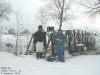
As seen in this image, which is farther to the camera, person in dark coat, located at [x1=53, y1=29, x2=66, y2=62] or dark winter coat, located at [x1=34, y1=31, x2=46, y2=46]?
dark winter coat, located at [x1=34, y1=31, x2=46, y2=46]

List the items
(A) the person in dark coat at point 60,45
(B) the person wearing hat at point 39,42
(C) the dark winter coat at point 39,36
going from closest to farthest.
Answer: (A) the person in dark coat at point 60,45 < (B) the person wearing hat at point 39,42 < (C) the dark winter coat at point 39,36

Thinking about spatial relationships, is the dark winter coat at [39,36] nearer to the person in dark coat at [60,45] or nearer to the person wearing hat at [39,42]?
the person wearing hat at [39,42]

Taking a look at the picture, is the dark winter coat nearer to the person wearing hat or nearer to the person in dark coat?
the person wearing hat

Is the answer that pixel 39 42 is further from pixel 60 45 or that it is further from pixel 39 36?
pixel 60 45

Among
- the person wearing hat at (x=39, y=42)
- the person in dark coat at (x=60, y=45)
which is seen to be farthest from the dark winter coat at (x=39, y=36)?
the person in dark coat at (x=60, y=45)

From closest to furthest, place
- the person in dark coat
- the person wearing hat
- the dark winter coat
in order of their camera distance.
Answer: the person in dark coat
the person wearing hat
the dark winter coat

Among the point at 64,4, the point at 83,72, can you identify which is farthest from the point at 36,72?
the point at 64,4

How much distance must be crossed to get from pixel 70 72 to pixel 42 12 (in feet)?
91.7

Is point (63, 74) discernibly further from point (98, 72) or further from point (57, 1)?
point (57, 1)

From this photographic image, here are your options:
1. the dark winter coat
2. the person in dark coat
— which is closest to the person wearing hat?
the dark winter coat

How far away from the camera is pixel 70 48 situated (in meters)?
11.3

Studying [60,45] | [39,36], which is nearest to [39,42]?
[39,36]

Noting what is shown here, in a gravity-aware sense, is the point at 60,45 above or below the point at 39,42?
below

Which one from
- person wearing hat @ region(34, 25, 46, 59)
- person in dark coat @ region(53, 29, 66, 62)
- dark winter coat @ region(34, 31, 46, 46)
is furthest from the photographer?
dark winter coat @ region(34, 31, 46, 46)
